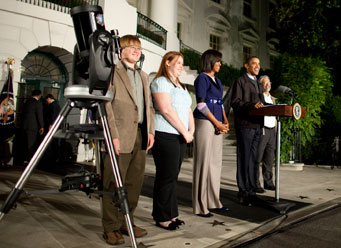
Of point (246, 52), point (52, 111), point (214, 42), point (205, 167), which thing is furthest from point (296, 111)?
point (246, 52)

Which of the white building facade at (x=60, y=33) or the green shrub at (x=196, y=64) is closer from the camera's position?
the white building facade at (x=60, y=33)

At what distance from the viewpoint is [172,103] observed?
3.09 metres

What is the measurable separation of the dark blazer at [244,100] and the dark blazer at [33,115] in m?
4.89

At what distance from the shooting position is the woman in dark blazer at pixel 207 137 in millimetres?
3465

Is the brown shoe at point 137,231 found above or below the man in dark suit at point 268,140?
below

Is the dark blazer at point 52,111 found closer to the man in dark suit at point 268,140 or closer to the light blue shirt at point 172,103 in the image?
the man in dark suit at point 268,140

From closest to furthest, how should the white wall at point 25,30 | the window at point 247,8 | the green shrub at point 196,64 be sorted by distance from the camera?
the white wall at point 25,30
the green shrub at point 196,64
the window at point 247,8

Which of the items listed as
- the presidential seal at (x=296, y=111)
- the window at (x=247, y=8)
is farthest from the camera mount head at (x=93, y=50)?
the window at (x=247, y=8)

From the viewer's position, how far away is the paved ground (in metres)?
2.54

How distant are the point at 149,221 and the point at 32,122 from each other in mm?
5187

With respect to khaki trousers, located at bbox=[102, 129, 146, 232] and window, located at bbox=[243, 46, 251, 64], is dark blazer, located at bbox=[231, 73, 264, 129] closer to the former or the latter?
khaki trousers, located at bbox=[102, 129, 146, 232]

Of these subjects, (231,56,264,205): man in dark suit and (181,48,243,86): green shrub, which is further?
(181,48,243,86): green shrub

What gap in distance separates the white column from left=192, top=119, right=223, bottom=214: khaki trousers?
32.7 ft

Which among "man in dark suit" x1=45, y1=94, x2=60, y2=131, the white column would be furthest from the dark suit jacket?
the white column
